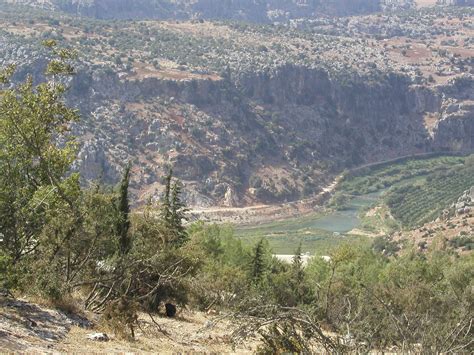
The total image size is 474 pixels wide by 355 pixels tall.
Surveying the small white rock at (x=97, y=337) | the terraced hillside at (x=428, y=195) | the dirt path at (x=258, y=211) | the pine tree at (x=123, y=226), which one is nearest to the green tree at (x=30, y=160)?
the pine tree at (x=123, y=226)

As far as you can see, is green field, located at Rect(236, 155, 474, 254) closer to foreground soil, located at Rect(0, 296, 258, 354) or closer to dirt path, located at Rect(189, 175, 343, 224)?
dirt path, located at Rect(189, 175, 343, 224)

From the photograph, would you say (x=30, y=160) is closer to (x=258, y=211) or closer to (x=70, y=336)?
(x=70, y=336)

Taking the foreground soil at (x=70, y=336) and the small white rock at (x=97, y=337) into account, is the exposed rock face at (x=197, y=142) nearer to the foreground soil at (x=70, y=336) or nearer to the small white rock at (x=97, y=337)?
the foreground soil at (x=70, y=336)

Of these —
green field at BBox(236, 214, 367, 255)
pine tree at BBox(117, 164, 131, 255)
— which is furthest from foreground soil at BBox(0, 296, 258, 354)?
green field at BBox(236, 214, 367, 255)

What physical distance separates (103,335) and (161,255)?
446 centimetres

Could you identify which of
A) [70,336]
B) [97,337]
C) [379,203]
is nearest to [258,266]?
[97,337]

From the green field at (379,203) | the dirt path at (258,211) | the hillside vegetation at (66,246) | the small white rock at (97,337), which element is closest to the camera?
the small white rock at (97,337)

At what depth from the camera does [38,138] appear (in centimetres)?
2273

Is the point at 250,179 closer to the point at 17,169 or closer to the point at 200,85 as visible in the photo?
the point at 200,85

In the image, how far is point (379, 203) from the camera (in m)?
159

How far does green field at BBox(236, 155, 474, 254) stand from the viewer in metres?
132

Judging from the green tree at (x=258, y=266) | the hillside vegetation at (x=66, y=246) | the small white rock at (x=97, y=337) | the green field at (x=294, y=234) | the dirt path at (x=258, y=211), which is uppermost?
the hillside vegetation at (x=66, y=246)

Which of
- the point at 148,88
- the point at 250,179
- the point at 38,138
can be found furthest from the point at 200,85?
the point at 38,138

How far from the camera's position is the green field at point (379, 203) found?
132 m
